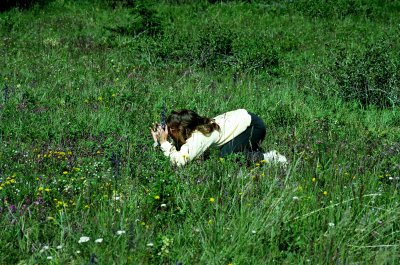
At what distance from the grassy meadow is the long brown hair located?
0.33 m

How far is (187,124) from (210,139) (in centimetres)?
32

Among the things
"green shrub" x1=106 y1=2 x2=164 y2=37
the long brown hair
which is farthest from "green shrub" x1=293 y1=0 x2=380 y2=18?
the long brown hair

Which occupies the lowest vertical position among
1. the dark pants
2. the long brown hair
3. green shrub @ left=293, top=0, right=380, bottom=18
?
green shrub @ left=293, top=0, right=380, bottom=18

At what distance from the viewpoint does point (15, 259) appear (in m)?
2.74

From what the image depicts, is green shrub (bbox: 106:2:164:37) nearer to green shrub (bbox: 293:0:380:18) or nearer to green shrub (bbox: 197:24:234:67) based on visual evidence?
green shrub (bbox: 197:24:234:67)

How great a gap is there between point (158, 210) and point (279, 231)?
105 cm

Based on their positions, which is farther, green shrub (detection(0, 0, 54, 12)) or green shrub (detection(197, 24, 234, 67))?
green shrub (detection(0, 0, 54, 12))

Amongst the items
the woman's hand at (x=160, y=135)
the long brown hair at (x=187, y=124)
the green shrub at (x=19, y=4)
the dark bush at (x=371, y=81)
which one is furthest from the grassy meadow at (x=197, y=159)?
the green shrub at (x=19, y=4)

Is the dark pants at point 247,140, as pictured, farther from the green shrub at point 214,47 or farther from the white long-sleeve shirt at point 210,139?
the green shrub at point 214,47

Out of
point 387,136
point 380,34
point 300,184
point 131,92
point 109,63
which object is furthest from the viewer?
point 380,34

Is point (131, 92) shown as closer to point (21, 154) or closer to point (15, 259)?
point (21, 154)

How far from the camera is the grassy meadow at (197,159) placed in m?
2.82

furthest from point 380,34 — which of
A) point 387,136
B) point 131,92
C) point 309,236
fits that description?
point 309,236

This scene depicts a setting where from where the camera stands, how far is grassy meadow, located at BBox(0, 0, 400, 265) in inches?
111
